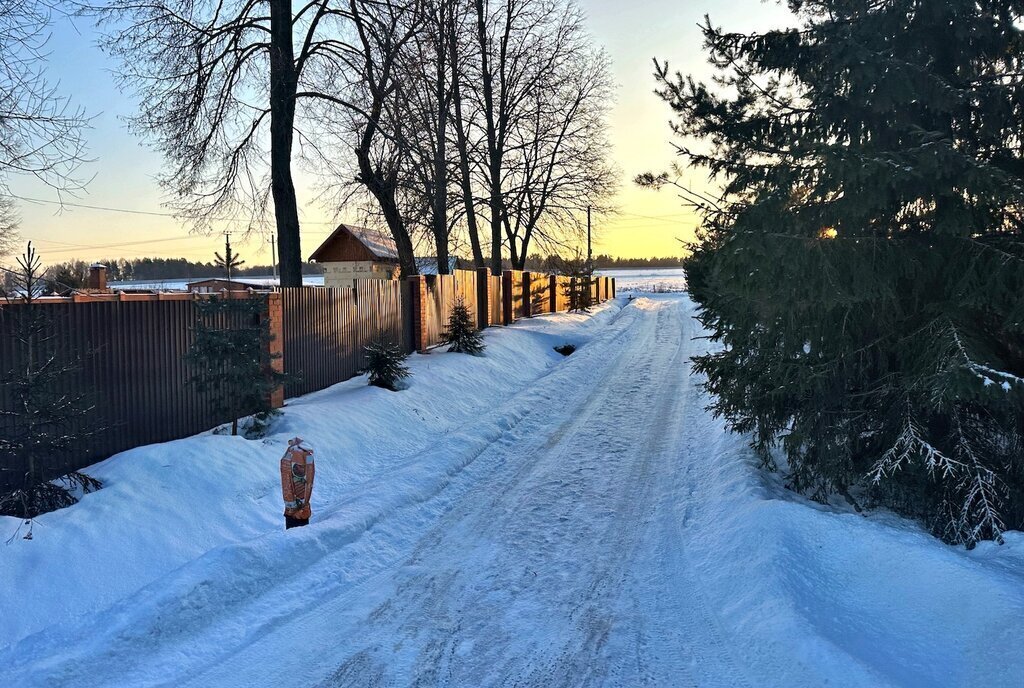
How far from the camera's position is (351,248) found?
35.9 metres

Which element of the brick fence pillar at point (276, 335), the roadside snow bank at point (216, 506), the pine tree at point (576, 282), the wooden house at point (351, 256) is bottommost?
the roadside snow bank at point (216, 506)

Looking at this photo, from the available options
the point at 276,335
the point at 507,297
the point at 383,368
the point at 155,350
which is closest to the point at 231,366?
the point at 155,350

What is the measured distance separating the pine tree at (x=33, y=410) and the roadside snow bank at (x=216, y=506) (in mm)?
276

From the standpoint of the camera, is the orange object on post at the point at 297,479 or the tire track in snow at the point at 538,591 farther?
the orange object on post at the point at 297,479

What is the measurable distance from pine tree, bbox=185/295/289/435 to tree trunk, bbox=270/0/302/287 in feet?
16.2

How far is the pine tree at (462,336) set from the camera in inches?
582

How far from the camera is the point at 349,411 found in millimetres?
9016

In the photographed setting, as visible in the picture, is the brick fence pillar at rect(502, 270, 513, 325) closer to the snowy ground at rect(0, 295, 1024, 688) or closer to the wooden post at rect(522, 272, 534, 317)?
the wooden post at rect(522, 272, 534, 317)

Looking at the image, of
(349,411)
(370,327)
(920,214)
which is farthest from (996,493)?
(370,327)

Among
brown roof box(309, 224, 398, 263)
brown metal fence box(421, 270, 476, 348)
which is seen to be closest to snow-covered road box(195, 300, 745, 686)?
brown metal fence box(421, 270, 476, 348)

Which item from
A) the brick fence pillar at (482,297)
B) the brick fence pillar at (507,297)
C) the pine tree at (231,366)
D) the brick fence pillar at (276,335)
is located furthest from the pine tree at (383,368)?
the brick fence pillar at (507,297)

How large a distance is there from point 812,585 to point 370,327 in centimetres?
976

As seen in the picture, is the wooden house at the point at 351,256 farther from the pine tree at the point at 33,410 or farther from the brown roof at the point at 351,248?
the pine tree at the point at 33,410

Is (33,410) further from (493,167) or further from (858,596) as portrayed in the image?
(493,167)
